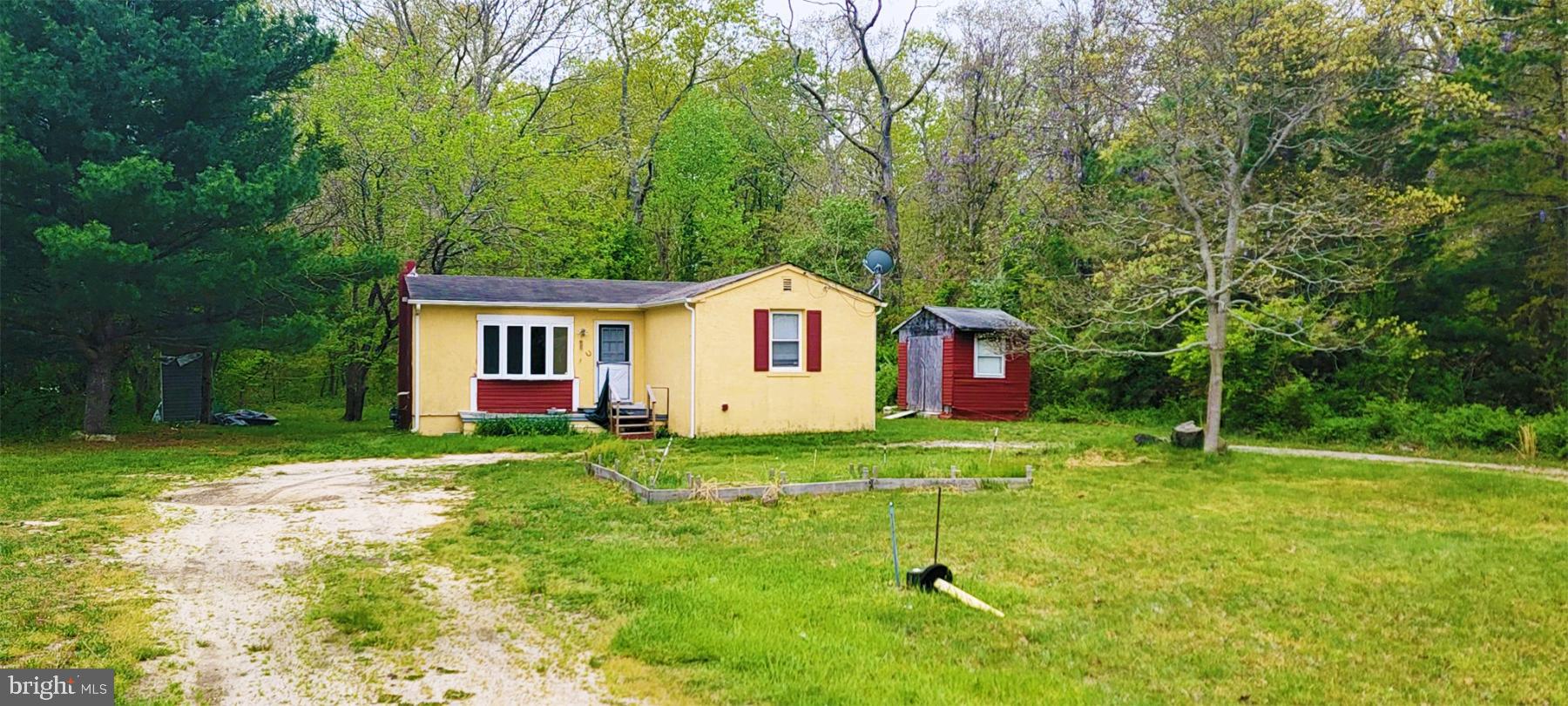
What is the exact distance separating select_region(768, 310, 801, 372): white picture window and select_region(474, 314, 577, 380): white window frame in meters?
3.79

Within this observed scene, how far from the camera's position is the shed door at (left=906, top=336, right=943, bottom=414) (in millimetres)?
21641

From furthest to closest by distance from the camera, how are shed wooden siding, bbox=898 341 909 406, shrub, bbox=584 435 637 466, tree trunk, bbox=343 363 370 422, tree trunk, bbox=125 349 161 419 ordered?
shed wooden siding, bbox=898 341 909 406 < tree trunk, bbox=343 363 370 422 < tree trunk, bbox=125 349 161 419 < shrub, bbox=584 435 637 466

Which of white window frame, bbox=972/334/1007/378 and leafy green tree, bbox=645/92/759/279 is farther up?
leafy green tree, bbox=645/92/759/279

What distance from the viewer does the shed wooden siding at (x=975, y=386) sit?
21.1 m

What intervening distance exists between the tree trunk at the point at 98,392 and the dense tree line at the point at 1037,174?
0.64 meters

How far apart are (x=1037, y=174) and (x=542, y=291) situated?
14.5 metres

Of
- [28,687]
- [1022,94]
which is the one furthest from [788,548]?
[1022,94]

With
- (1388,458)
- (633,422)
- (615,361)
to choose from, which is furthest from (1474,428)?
(615,361)

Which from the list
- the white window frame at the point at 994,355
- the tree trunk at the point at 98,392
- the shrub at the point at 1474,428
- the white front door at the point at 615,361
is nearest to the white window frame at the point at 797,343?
the white front door at the point at 615,361

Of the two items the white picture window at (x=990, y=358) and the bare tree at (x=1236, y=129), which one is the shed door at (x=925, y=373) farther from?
the bare tree at (x=1236, y=129)

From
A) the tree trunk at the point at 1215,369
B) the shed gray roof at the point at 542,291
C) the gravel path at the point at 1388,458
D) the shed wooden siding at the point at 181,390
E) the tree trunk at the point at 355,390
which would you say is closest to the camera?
the gravel path at the point at 1388,458

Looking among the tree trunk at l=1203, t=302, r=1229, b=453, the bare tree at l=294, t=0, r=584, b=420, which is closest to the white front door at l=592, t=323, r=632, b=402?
the bare tree at l=294, t=0, r=584, b=420

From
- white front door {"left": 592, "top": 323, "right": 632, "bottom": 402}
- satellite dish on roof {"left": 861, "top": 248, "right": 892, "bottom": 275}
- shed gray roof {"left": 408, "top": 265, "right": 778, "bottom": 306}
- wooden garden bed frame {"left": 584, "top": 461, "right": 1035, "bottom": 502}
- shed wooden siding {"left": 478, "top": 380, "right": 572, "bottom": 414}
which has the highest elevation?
satellite dish on roof {"left": 861, "top": 248, "right": 892, "bottom": 275}

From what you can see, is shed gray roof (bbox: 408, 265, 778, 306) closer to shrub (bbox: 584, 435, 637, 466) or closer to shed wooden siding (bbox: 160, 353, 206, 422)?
shrub (bbox: 584, 435, 637, 466)
